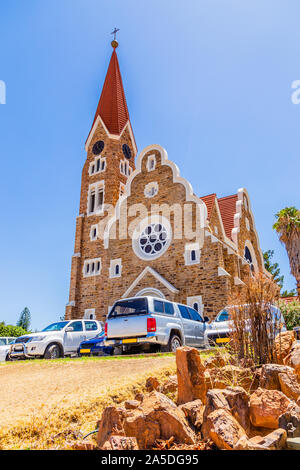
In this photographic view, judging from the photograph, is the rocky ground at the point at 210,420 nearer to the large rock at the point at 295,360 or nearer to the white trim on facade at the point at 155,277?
the large rock at the point at 295,360

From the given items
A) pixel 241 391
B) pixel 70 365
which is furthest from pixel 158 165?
pixel 241 391

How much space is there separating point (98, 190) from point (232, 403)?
28.0 m

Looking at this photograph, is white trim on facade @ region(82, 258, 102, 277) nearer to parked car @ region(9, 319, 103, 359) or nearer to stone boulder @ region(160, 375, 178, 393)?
parked car @ region(9, 319, 103, 359)

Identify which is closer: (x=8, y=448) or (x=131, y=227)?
(x=8, y=448)

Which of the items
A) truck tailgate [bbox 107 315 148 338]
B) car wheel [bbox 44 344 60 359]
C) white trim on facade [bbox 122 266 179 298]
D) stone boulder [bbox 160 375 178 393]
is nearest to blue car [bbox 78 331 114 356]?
car wheel [bbox 44 344 60 359]

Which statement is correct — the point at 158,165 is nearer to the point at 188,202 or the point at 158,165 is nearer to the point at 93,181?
the point at 188,202

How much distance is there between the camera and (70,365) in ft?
29.3

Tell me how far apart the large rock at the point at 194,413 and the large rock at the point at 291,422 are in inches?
34.5

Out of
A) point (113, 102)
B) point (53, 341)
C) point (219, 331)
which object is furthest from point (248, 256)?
point (113, 102)

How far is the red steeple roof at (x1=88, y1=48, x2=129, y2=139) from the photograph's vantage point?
109 ft

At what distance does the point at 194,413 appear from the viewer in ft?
13.1

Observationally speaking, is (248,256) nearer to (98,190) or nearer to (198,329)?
(98,190)

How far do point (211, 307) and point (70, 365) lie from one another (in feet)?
41.2
